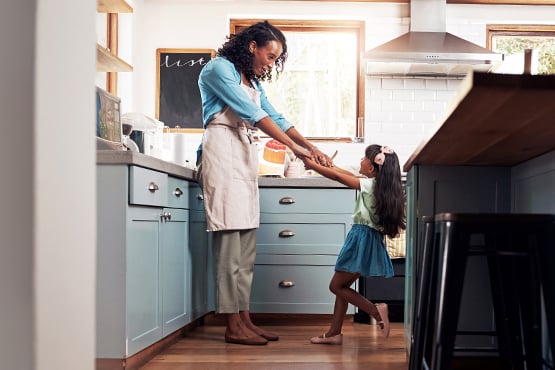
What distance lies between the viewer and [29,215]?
131 cm

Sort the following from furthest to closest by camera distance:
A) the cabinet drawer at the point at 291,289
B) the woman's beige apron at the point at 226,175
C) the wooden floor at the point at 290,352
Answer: the cabinet drawer at the point at 291,289 < the woman's beige apron at the point at 226,175 < the wooden floor at the point at 290,352

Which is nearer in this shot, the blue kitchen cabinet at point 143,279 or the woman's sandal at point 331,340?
the blue kitchen cabinet at point 143,279

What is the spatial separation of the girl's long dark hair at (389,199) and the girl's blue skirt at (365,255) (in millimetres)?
67

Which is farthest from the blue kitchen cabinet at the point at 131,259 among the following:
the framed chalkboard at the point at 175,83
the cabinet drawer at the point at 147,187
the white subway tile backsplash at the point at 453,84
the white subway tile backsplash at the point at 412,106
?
the white subway tile backsplash at the point at 453,84

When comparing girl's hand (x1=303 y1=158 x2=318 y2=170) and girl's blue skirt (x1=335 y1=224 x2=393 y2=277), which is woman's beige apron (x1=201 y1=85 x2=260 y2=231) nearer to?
girl's hand (x1=303 y1=158 x2=318 y2=170)

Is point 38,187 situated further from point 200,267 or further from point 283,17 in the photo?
point 283,17

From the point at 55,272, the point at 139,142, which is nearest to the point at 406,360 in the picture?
the point at 139,142

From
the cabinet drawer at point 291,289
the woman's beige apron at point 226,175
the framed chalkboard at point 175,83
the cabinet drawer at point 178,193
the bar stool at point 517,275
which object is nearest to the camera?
the bar stool at point 517,275

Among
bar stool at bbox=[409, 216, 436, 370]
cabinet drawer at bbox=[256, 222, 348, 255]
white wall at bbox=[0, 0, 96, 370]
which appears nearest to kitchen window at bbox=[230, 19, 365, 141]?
cabinet drawer at bbox=[256, 222, 348, 255]

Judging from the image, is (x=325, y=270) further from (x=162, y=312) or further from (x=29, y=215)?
(x=29, y=215)

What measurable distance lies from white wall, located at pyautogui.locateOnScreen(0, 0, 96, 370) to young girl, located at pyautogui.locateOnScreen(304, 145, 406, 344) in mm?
2128

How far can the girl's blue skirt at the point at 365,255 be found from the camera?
3.47 metres

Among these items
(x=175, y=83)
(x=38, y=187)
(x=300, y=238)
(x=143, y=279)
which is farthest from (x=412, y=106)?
(x=38, y=187)

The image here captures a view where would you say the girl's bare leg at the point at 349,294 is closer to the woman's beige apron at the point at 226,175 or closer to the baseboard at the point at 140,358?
the woman's beige apron at the point at 226,175
